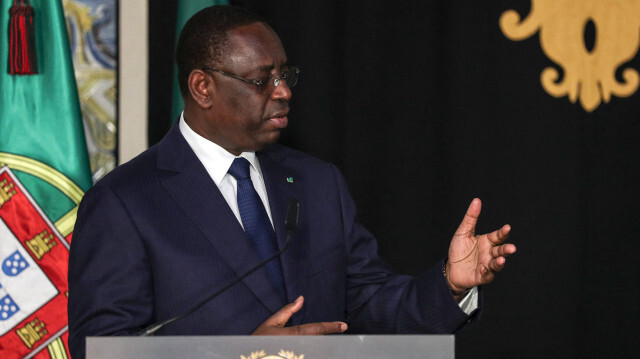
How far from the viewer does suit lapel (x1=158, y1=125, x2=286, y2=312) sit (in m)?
1.94

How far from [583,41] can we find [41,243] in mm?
2133

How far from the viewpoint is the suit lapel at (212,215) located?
194 cm

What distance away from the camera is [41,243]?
2.84 metres

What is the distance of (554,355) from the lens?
309 cm

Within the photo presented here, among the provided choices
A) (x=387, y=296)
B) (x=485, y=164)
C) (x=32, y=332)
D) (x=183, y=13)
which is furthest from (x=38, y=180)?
(x=485, y=164)

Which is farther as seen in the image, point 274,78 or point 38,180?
point 38,180

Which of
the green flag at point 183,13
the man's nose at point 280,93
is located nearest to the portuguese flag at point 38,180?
the green flag at point 183,13

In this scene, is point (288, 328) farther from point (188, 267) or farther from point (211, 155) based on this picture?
point (211, 155)

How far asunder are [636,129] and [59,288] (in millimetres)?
2197

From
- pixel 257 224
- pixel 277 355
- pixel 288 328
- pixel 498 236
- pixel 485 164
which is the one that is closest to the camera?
pixel 277 355

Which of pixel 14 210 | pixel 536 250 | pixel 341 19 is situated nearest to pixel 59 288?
pixel 14 210

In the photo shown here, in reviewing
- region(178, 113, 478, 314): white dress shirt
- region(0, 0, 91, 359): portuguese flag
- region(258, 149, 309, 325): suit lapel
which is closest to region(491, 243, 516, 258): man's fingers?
region(258, 149, 309, 325): suit lapel

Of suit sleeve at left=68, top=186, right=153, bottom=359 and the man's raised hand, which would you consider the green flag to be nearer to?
suit sleeve at left=68, top=186, right=153, bottom=359

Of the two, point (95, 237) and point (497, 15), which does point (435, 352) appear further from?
point (497, 15)
